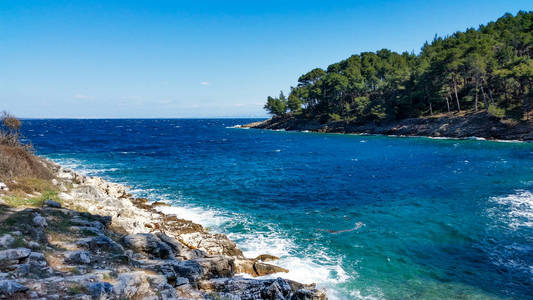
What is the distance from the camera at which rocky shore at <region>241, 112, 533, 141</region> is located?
63656 millimetres

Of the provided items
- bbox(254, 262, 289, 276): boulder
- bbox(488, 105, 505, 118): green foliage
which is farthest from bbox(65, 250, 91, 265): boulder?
bbox(488, 105, 505, 118): green foliage

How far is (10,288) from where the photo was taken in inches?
246

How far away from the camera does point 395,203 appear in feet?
80.2

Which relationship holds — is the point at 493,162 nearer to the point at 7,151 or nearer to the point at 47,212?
the point at 47,212

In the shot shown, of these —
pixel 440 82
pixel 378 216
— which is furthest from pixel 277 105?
pixel 378 216

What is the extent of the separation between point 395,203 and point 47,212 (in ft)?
80.1

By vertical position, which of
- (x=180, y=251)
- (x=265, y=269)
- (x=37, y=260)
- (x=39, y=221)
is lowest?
(x=265, y=269)

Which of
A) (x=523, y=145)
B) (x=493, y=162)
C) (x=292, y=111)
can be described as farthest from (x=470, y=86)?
(x=292, y=111)

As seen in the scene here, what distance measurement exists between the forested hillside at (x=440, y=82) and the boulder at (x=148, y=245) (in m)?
79.9

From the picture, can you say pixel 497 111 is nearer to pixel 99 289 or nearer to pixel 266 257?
pixel 266 257

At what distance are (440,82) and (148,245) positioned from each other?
94580mm

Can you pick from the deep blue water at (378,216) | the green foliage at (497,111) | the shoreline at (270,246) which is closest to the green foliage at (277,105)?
the green foliage at (497,111)

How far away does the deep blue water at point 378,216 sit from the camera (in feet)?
43.8

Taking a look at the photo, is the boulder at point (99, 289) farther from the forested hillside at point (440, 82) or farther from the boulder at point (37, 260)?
the forested hillside at point (440, 82)
